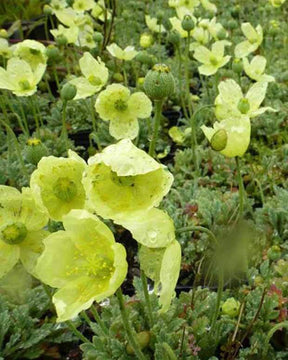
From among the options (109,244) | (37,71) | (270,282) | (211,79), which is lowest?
(211,79)

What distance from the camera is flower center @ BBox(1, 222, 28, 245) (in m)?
1.02

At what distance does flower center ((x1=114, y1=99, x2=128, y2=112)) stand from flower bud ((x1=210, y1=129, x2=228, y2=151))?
80cm

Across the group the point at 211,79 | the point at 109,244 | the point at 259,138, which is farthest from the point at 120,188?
the point at 211,79

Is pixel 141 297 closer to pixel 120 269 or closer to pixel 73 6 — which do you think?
pixel 120 269

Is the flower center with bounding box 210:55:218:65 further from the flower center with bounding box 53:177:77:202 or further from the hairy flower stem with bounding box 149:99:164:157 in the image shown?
the flower center with bounding box 53:177:77:202

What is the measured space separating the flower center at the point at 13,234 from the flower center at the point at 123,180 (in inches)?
8.2

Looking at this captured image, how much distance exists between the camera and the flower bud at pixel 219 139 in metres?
1.16

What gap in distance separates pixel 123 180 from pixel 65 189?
0.10m

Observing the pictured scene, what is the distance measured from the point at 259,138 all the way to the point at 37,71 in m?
0.98

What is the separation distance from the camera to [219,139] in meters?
1.17

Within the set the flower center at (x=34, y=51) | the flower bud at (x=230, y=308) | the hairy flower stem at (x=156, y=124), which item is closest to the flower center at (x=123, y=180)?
the hairy flower stem at (x=156, y=124)

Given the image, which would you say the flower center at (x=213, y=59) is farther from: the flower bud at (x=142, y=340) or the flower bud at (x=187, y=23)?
the flower bud at (x=142, y=340)

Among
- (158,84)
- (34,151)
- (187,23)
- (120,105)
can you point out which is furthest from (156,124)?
(187,23)

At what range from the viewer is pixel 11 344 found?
4.56 ft
